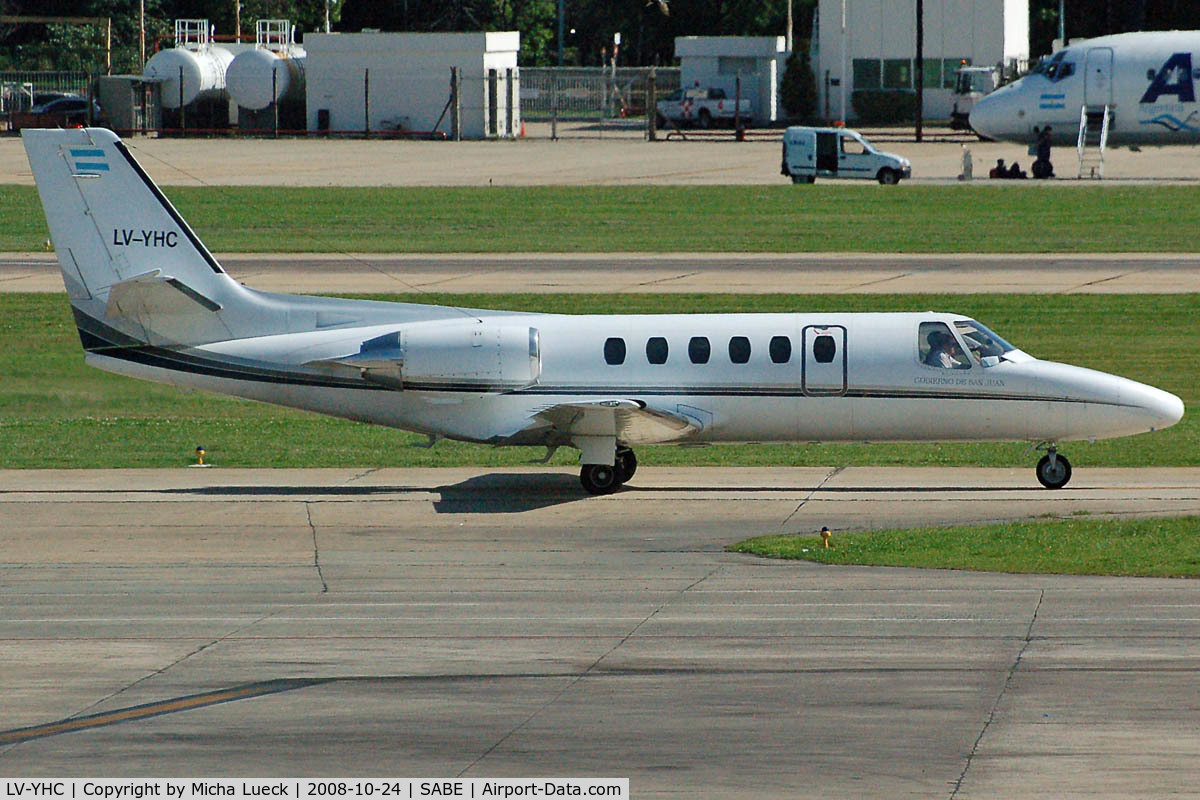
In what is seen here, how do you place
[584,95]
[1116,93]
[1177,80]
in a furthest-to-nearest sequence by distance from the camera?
[584,95] < [1116,93] < [1177,80]

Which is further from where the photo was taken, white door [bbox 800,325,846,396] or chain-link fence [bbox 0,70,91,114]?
chain-link fence [bbox 0,70,91,114]

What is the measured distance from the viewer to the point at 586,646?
656 inches

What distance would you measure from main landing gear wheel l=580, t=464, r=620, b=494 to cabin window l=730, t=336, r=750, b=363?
239 centimetres

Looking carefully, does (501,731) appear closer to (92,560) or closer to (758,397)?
(92,560)

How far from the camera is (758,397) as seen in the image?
24.9m

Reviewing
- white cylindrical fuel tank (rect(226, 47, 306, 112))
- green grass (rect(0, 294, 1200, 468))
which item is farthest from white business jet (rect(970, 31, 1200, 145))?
white cylindrical fuel tank (rect(226, 47, 306, 112))

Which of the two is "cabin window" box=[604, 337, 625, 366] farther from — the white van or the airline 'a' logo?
the airline 'a' logo

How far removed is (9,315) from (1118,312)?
2655cm

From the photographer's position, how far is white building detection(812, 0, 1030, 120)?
105 m

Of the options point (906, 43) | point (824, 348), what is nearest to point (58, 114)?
point (906, 43)

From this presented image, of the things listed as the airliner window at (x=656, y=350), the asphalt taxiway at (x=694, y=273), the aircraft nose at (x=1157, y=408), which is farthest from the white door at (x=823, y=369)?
the asphalt taxiway at (x=694, y=273)

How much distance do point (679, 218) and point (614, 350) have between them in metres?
36.4

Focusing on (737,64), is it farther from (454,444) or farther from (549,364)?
(549,364)

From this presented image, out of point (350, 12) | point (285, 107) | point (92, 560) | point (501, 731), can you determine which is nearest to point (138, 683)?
point (501, 731)
